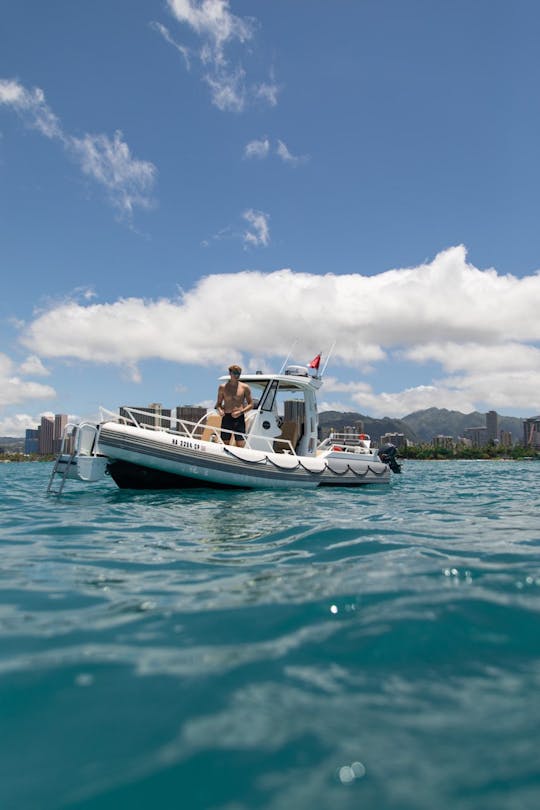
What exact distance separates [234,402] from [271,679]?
9.95 meters

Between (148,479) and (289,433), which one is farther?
(289,433)

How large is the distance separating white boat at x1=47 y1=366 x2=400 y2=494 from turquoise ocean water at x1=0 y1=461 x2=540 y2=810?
225 inches

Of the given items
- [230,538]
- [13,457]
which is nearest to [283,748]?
[230,538]

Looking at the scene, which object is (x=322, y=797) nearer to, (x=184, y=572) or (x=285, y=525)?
(x=184, y=572)

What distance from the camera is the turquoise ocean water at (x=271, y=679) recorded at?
1.64m

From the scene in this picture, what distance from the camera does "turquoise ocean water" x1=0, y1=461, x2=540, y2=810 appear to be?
1.64 m

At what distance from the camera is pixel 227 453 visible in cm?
1118

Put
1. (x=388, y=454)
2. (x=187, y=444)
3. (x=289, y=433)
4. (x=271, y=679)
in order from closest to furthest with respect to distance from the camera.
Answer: (x=271, y=679), (x=187, y=444), (x=289, y=433), (x=388, y=454)

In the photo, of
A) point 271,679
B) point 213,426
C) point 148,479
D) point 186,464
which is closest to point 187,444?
point 186,464

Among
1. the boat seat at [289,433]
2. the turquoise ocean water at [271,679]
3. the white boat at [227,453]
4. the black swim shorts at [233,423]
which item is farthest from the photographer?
the boat seat at [289,433]

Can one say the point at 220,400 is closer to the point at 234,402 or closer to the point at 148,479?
the point at 234,402

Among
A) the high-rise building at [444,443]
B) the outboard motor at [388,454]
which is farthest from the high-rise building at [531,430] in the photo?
the outboard motor at [388,454]

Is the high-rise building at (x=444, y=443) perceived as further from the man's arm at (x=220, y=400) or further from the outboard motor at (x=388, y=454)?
the man's arm at (x=220, y=400)

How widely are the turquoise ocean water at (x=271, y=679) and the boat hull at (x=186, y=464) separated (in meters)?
5.73
